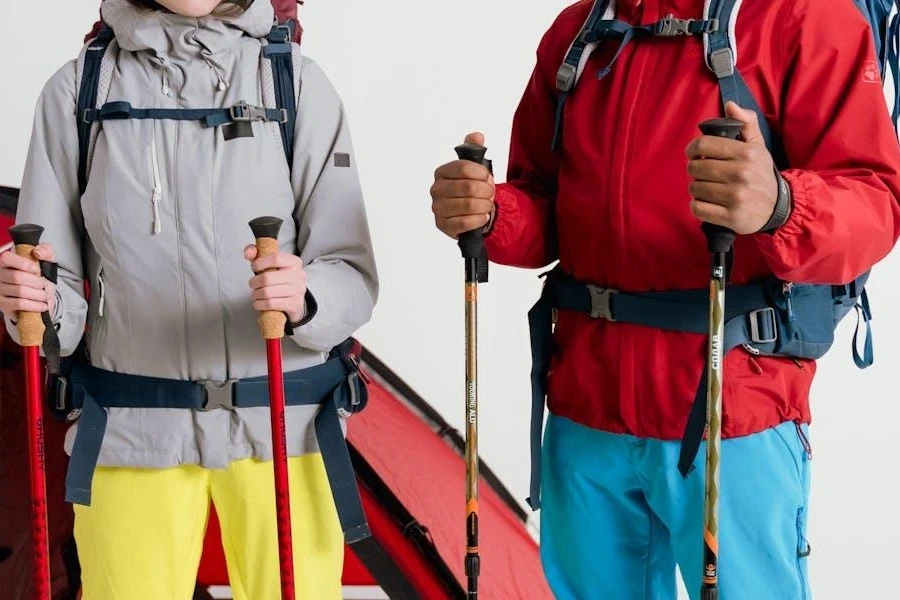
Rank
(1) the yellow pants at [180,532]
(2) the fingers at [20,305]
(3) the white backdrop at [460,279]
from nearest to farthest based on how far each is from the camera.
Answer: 1. (2) the fingers at [20,305]
2. (1) the yellow pants at [180,532]
3. (3) the white backdrop at [460,279]

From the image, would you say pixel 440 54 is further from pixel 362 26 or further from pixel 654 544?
pixel 654 544

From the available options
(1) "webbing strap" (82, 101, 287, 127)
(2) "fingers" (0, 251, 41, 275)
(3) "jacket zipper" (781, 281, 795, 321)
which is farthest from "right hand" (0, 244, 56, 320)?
(3) "jacket zipper" (781, 281, 795, 321)

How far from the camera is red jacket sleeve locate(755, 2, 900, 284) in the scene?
1.41m

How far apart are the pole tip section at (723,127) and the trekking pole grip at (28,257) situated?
97 cm

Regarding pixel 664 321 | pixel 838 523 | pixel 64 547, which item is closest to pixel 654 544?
pixel 664 321

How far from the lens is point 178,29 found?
1.76 m

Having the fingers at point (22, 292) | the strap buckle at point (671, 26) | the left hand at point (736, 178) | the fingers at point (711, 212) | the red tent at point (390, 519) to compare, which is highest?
the strap buckle at point (671, 26)

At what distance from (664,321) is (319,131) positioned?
24.8 inches

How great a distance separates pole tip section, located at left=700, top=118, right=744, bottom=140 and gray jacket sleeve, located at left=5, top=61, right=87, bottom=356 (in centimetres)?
101

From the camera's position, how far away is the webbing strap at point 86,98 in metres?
1.77

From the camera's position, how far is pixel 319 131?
1780 mm

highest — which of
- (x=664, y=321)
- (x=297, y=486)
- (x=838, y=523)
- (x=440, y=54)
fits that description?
(x=440, y=54)

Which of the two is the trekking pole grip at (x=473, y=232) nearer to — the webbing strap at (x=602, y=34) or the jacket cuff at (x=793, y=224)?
the webbing strap at (x=602, y=34)

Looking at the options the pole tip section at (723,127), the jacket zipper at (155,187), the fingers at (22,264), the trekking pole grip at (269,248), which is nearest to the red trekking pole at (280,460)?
the trekking pole grip at (269,248)
